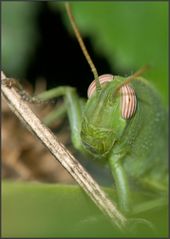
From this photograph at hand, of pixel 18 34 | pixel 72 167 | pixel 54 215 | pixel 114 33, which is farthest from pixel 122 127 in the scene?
pixel 18 34

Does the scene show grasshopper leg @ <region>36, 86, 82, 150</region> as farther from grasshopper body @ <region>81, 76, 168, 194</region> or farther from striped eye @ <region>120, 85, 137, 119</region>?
striped eye @ <region>120, 85, 137, 119</region>

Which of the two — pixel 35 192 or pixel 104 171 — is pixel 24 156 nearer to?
pixel 104 171

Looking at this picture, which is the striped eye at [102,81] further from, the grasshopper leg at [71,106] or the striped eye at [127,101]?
the grasshopper leg at [71,106]

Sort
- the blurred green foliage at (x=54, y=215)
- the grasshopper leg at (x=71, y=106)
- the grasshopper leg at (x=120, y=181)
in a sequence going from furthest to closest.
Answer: the grasshopper leg at (x=71, y=106) → the grasshopper leg at (x=120, y=181) → the blurred green foliage at (x=54, y=215)

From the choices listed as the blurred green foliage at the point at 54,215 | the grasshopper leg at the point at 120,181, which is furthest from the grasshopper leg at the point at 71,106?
the blurred green foliage at the point at 54,215

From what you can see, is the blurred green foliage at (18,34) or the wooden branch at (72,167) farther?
the blurred green foliage at (18,34)

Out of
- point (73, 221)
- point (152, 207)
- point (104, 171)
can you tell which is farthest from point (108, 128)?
point (104, 171)

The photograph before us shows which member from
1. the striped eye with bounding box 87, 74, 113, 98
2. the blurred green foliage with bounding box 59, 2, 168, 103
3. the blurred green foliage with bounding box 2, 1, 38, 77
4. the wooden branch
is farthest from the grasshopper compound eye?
the blurred green foliage with bounding box 2, 1, 38, 77
